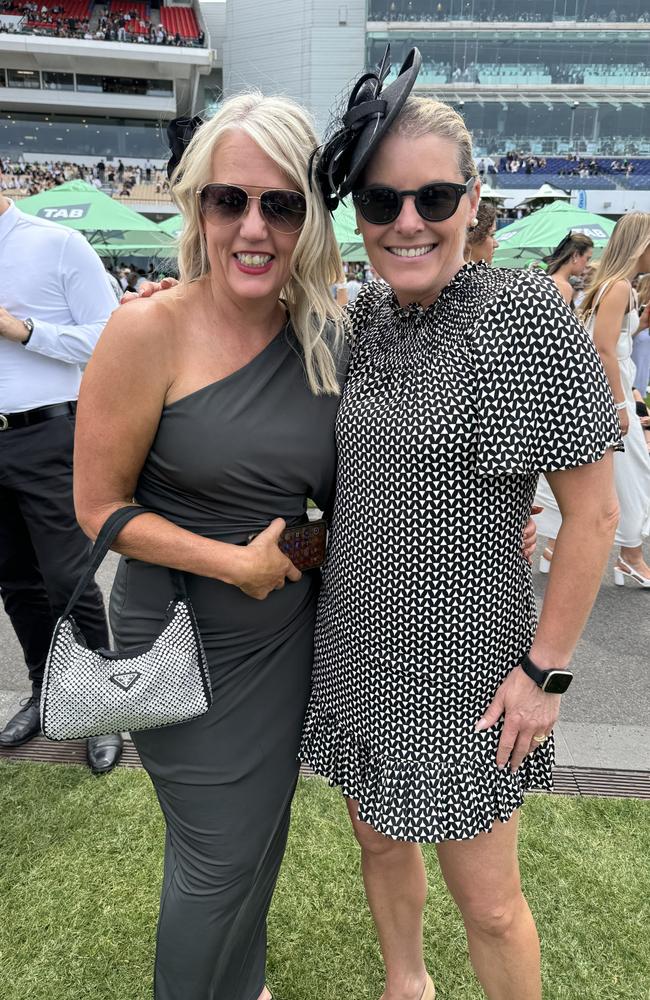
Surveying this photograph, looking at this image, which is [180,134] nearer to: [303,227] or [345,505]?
[303,227]

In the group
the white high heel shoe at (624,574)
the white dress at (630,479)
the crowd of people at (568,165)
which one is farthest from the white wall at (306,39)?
the white high heel shoe at (624,574)

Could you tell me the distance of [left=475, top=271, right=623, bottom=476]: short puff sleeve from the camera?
1.35 m

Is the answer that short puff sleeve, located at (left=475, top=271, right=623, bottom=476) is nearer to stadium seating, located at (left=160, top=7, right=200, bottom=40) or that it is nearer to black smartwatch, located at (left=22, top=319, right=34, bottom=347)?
black smartwatch, located at (left=22, top=319, right=34, bottom=347)

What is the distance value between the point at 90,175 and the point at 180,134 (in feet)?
146

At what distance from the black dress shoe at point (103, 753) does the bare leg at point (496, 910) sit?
5.88ft

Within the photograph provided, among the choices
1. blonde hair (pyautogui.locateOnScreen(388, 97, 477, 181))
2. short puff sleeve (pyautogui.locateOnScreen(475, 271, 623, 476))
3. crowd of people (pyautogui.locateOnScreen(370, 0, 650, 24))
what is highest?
crowd of people (pyautogui.locateOnScreen(370, 0, 650, 24))

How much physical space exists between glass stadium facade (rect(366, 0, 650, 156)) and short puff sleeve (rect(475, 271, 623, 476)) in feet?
187

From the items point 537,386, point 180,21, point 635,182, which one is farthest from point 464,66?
point 537,386

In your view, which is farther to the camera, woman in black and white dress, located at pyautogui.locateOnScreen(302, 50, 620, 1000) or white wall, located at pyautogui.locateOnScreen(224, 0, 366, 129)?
white wall, located at pyautogui.locateOnScreen(224, 0, 366, 129)

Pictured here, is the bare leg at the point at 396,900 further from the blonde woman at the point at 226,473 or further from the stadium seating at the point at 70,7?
the stadium seating at the point at 70,7

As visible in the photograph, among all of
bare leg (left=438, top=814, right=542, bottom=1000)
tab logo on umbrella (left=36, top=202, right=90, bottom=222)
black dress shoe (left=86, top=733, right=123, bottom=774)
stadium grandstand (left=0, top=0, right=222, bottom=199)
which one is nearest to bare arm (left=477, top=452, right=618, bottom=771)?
bare leg (left=438, top=814, right=542, bottom=1000)

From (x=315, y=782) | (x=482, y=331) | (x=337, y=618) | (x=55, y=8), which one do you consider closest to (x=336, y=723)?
(x=337, y=618)

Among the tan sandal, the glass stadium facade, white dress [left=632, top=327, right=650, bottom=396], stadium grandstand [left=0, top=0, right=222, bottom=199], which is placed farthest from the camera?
the glass stadium facade

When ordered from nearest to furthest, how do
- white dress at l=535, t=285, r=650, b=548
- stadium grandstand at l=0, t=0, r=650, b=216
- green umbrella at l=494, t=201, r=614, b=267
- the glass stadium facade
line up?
white dress at l=535, t=285, r=650, b=548 < green umbrella at l=494, t=201, r=614, b=267 < stadium grandstand at l=0, t=0, r=650, b=216 < the glass stadium facade
